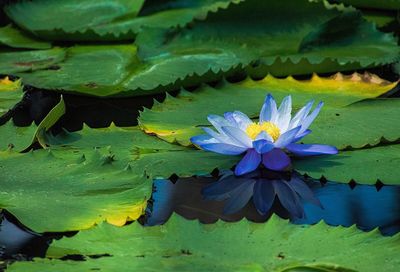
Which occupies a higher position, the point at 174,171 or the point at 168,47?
the point at 168,47

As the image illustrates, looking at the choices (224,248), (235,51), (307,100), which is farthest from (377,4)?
(224,248)

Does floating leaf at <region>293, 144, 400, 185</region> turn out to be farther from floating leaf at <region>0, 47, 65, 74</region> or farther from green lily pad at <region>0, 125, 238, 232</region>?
floating leaf at <region>0, 47, 65, 74</region>

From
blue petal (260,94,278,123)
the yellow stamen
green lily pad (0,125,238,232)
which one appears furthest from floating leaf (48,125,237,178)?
the yellow stamen

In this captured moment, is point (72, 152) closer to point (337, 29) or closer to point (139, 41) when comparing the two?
point (139, 41)

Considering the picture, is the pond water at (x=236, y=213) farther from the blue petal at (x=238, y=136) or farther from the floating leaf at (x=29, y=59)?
the floating leaf at (x=29, y=59)

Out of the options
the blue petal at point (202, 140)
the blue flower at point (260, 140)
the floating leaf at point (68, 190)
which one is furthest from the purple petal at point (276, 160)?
the floating leaf at point (68, 190)

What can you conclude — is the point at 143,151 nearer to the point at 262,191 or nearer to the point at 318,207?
the point at 262,191

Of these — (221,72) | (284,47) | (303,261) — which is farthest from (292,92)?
(303,261)
